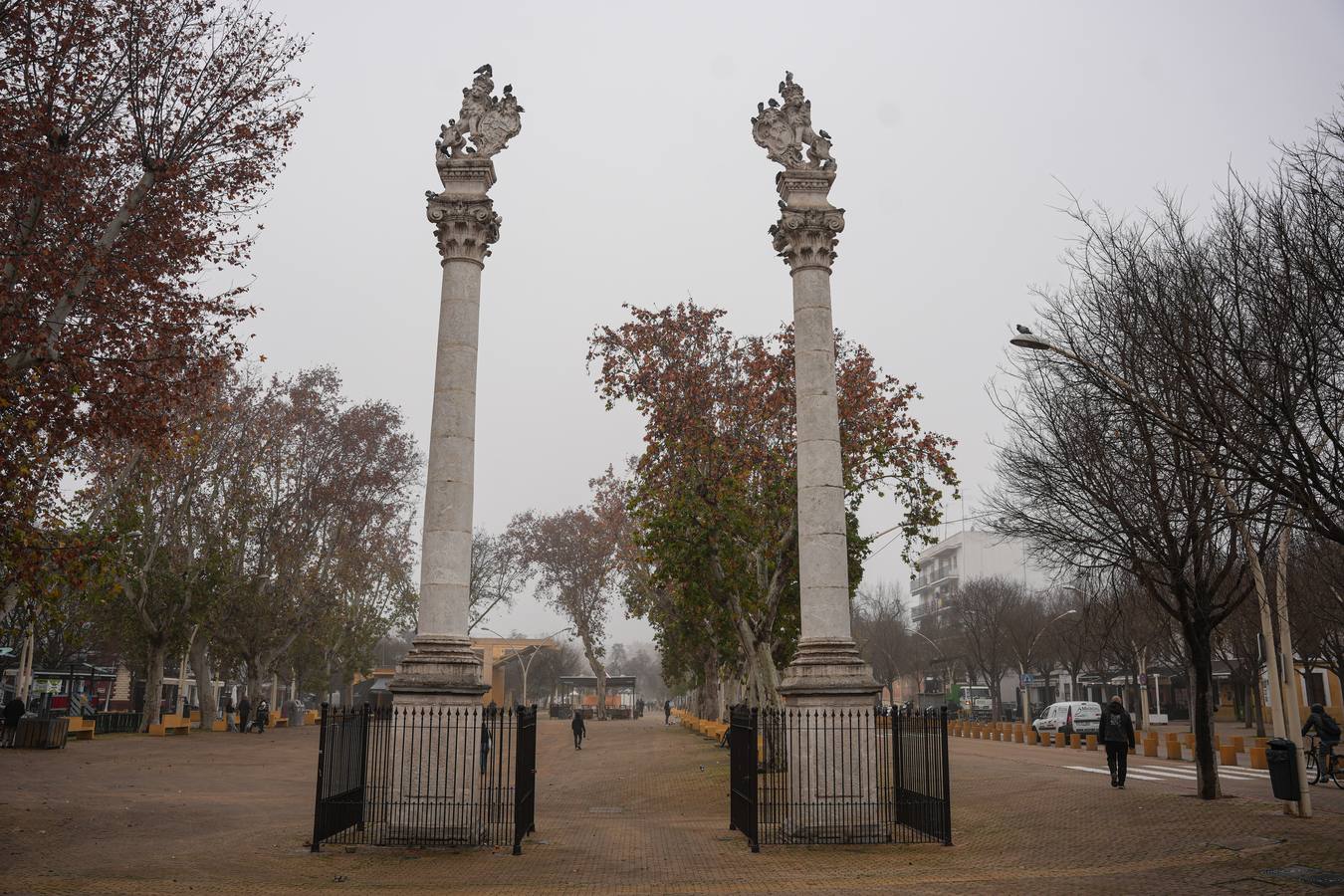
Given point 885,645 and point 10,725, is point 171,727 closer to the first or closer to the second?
point 10,725

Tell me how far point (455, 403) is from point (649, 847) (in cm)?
764

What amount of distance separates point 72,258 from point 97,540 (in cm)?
637

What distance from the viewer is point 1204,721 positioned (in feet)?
65.7

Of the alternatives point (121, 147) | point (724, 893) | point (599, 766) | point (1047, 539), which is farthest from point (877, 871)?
point (599, 766)

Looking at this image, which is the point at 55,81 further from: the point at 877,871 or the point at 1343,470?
the point at 1343,470

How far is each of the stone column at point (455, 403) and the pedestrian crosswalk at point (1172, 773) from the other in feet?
54.3

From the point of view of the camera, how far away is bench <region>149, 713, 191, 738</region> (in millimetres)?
41781

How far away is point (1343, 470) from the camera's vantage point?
1370cm

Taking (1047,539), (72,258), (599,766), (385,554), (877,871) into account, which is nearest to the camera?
(877,871)

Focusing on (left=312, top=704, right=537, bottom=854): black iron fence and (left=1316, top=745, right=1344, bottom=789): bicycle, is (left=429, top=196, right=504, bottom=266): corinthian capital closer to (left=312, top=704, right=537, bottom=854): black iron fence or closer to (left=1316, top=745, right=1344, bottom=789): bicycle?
(left=312, top=704, right=537, bottom=854): black iron fence

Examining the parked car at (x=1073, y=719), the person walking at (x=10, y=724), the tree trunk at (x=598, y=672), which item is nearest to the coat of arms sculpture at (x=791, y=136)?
the person walking at (x=10, y=724)

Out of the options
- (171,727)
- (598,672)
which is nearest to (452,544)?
(171,727)

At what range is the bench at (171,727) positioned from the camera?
137 ft

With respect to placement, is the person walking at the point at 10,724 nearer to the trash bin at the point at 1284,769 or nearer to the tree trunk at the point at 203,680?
the tree trunk at the point at 203,680
